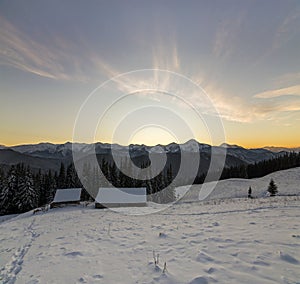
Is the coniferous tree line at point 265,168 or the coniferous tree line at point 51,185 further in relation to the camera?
the coniferous tree line at point 265,168

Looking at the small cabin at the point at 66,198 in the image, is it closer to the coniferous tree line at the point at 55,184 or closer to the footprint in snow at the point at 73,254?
the coniferous tree line at the point at 55,184

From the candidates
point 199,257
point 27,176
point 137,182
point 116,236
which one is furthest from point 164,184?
point 199,257

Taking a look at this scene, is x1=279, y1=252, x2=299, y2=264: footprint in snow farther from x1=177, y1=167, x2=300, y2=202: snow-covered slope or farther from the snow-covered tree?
the snow-covered tree

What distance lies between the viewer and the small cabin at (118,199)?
3994 centimetres

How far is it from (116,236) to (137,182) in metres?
51.6

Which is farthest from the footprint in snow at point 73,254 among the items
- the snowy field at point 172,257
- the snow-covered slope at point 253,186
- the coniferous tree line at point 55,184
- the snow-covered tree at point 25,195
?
the snow-covered slope at point 253,186

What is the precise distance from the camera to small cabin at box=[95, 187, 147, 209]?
1572 inches

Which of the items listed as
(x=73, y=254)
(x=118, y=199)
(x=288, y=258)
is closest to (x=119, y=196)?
(x=118, y=199)

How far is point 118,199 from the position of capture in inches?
1649

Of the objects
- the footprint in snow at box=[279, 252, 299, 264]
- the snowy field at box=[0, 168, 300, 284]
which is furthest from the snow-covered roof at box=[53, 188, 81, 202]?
the footprint in snow at box=[279, 252, 299, 264]

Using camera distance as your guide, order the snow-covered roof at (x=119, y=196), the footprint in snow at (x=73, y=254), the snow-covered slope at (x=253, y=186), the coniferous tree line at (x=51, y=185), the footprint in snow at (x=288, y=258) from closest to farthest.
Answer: the footprint in snow at (x=288, y=258) < the footprint in snow at (x=73, y=254) < the snow-covered roof at (x=119, y=196) < the coniferous tree line at (x=51, y=185) < the snow-covered slope at (x=253, y=186)

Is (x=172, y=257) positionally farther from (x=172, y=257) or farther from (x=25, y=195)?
(x=25, y=195)

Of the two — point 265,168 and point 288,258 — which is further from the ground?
point 265,168

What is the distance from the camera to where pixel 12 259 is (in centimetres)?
954
